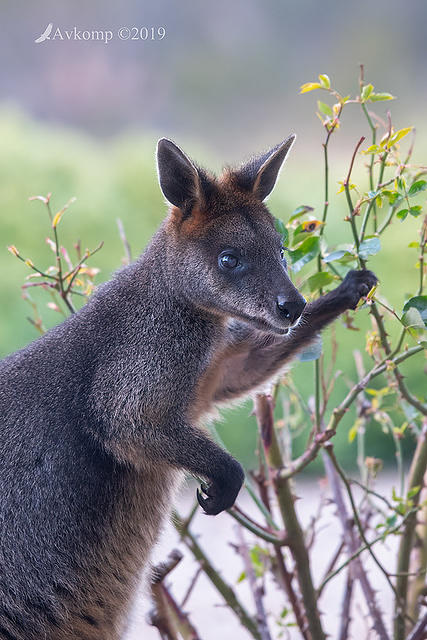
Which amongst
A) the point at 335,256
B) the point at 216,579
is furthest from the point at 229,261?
the point at 216,579

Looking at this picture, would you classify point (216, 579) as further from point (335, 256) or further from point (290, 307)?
point (335, 256)

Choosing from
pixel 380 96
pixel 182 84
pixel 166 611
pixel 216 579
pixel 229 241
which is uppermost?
pixel 182 84

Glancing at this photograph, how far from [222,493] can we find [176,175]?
0.67 m

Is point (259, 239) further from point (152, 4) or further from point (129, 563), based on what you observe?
point (152, 4)

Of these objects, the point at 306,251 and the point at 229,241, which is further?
the point at 229,241

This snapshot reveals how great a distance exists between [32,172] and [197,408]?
4691 mm

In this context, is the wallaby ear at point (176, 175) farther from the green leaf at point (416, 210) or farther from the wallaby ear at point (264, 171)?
the green leaf at point (416, 210)

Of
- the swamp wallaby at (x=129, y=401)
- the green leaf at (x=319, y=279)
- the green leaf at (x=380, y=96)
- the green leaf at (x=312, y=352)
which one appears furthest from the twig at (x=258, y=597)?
the green leaf at (x=380, y=96)

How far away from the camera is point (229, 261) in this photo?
1.78 metres

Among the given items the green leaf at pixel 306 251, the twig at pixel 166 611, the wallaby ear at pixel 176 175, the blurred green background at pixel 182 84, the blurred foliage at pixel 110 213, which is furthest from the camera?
the blurred green background at pixel 182 84

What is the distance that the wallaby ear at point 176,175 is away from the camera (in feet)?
5.68

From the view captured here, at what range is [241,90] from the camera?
688 cm

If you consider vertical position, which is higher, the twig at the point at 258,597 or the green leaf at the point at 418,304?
the green leaf at the point at 418,304

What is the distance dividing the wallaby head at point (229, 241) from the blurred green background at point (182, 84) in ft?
13.8
